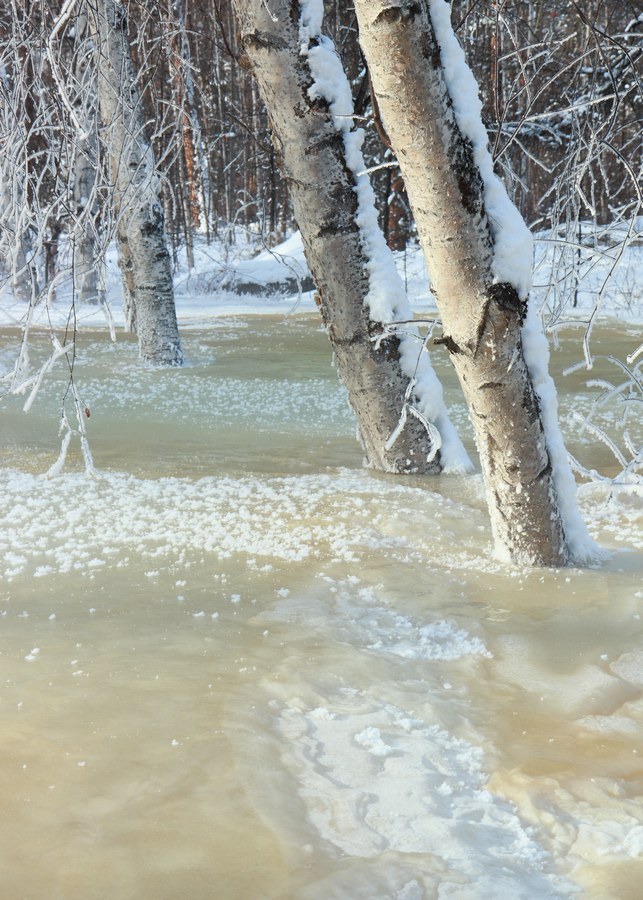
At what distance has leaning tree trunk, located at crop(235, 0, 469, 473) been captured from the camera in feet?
12.8

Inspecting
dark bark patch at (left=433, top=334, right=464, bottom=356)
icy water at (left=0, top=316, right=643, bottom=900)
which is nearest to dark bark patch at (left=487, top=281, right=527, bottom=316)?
dark bark patch at (left=433, top=334, right=464, bottom=356)

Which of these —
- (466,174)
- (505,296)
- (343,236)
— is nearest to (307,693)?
(505,296)

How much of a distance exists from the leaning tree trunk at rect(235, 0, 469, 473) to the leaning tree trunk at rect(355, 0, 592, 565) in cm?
75

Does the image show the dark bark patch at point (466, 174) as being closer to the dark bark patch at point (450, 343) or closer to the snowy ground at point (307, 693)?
the dark bark patch at point (450, 343)

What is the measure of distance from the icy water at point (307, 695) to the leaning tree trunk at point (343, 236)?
1.14 feet

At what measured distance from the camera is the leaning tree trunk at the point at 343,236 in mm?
3893

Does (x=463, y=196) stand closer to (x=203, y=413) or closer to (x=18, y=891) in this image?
(x=18, y=891)

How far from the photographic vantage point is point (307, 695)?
2.29 meters

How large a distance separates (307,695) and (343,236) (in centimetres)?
245

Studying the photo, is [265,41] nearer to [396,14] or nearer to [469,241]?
[396,14]

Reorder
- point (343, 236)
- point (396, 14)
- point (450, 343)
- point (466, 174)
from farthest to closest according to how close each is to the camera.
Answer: point (343, 236)
point (450, 343)
point (466, 174)
point (396, 14)

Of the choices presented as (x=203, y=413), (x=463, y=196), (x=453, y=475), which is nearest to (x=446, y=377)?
(x=203, y=413)

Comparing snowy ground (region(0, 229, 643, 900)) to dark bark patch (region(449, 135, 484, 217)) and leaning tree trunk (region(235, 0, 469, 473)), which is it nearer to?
leaning tree trunk (region(235, 0, 469, 473))

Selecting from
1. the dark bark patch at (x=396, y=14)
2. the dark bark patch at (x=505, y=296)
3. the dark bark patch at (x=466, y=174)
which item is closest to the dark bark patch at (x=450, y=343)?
the dark bark patch at (x=505, y=296)
